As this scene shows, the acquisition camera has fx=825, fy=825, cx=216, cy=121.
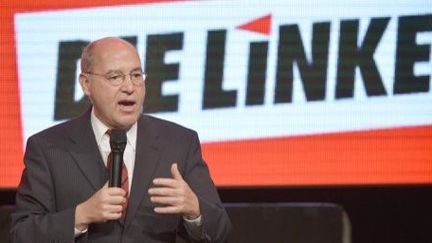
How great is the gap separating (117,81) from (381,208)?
183 cm

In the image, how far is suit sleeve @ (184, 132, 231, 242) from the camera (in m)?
2.45

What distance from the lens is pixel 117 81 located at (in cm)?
258

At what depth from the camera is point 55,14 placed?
3.58 meters

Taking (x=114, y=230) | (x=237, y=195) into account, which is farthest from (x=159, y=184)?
(x=237, y=195)

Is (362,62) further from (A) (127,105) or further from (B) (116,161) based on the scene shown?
(B) (116,161)

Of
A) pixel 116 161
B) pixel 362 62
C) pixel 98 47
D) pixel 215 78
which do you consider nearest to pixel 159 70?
pixel 215 78

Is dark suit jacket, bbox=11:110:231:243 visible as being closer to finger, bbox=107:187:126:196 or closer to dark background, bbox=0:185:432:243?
finger, bbox=107:187:126:196

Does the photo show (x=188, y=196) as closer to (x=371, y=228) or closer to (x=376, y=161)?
(x=376, y=161)

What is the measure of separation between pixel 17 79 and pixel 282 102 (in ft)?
3.80

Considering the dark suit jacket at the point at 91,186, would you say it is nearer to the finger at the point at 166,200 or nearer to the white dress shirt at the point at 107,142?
the white dress shirt at the point at 107,142

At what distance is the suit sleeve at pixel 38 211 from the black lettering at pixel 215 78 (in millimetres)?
1153

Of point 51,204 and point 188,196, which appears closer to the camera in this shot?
point 188,196

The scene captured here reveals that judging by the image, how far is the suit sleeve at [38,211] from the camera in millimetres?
2375

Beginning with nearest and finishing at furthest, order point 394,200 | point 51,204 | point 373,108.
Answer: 1. point 51,204
2. point 373,108
3. point 394,200
